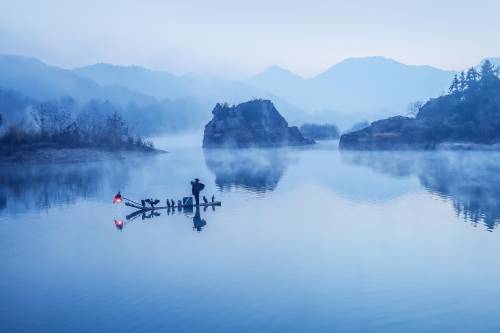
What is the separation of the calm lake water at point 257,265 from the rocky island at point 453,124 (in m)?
96.8

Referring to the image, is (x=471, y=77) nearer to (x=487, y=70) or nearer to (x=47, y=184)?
(x=487, y=70)

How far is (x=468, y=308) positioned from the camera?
19453mm

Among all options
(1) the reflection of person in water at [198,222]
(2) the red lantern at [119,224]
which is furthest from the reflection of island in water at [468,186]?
(2) the red lantern at [119,224]

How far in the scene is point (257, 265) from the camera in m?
25.5

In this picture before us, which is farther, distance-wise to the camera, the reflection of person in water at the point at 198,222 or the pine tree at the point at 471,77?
the pine tree at the point at 471,77

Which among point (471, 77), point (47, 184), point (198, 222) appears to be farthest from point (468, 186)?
point (471, 77)

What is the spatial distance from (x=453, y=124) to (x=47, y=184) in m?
126

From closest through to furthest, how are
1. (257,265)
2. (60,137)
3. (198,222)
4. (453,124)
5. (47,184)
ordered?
(257,265) → (198,222) → (47,184) → (60,137) → (453,124)

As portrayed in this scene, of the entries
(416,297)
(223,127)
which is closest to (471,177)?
(416,297)

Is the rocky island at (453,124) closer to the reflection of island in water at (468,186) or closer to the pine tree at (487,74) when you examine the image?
the pine tree at (487,74)

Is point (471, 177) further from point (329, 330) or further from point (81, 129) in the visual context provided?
point (81, 129)

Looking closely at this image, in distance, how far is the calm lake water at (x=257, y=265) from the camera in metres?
18.5

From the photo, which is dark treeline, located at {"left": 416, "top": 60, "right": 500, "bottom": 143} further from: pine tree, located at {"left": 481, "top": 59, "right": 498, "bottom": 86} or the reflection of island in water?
the reflection of island in water

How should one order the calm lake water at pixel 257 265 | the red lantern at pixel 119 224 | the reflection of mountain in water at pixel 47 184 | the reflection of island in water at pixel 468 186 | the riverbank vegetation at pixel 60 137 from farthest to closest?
the riverbank vegetation at pixel 60 137
the reflection of mountain in water at pixel 47 184
the reflection of island in water at pixel 468 186
the red lantern at pixel 119 224
the calm lake water at pixel 257 265
